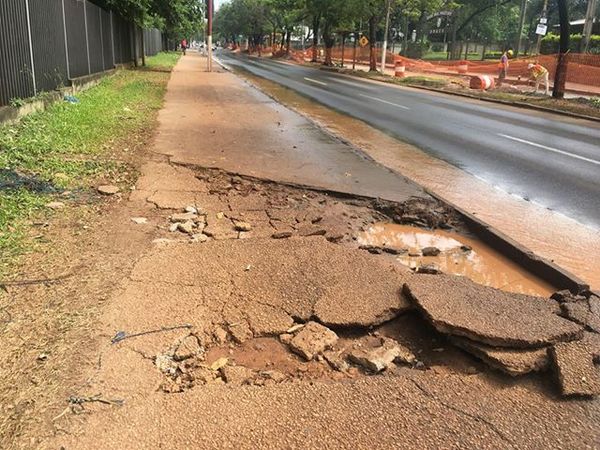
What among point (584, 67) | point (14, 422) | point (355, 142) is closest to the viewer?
point (14, 422)

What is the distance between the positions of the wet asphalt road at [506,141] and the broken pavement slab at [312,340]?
4.44m

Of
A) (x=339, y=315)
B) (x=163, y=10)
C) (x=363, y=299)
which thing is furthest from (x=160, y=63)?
(x=339, y=315)

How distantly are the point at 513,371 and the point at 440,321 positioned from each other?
540 millimetres

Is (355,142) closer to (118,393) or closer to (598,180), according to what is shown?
(598,180)

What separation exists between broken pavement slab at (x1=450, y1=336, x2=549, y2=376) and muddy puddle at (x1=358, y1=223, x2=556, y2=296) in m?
1.47

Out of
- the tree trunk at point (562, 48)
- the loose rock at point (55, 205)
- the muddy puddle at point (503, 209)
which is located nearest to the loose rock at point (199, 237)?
the loose rock at point (55, 205)

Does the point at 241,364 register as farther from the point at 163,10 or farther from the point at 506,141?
the point at 163,10

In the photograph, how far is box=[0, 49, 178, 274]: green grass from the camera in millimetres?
5059

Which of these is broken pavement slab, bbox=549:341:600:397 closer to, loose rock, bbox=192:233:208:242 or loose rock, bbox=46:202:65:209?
loose rock, bbox=192:233:208:242

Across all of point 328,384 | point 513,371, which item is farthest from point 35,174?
point 513,371

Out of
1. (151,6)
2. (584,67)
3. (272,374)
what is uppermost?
(151,6)

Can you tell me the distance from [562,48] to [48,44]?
59.6ft

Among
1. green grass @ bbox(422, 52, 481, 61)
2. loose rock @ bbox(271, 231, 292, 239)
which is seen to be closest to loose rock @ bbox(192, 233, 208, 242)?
loose rock @ bbox(271, 231, 292, 239)

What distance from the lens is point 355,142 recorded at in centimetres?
1121
